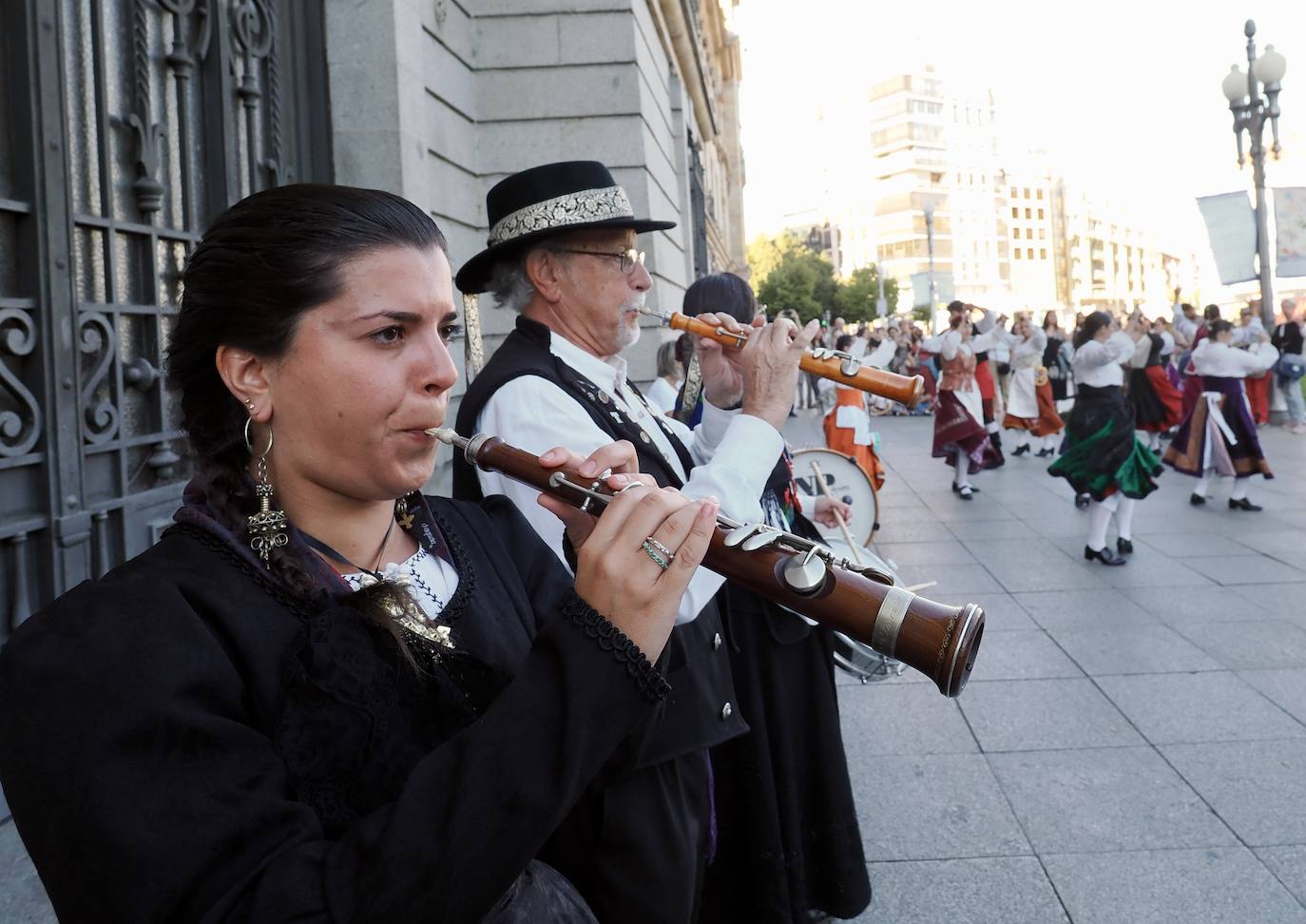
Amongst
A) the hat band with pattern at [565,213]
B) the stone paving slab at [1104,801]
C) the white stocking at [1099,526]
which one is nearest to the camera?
the hat band with pattern at [565,213]

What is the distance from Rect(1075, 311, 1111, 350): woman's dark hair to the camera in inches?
354

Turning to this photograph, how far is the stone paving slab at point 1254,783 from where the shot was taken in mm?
3523

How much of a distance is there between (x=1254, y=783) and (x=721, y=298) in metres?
2.75

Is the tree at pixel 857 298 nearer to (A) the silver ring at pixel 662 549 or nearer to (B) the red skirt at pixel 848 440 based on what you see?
(B) the red skirt at pixel 848 440

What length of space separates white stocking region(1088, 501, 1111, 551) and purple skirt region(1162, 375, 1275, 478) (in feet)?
10.7

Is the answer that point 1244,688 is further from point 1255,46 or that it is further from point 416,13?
point 1255,46

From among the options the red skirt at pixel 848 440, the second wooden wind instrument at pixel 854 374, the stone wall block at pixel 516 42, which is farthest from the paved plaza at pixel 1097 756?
the stone wall block at pixel 516 42

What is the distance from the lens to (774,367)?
2676mm

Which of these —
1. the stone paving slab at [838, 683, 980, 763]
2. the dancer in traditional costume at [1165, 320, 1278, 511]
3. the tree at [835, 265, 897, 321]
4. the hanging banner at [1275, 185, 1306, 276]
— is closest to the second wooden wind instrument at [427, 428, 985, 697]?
the stone paving slab at [838, 683, 980, 763]

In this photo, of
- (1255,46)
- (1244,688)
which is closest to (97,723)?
(1244,688)

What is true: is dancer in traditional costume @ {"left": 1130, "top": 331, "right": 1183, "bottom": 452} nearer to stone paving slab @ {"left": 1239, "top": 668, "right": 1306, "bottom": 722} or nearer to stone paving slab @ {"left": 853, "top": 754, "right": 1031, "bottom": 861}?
stone paving slab @ {"left": 1239, "top": 668, "right": 1306, "bottom": 722}

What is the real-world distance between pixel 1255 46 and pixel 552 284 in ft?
57.0

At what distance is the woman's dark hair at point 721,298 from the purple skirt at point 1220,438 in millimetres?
8189

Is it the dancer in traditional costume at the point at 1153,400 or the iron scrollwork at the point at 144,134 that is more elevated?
the iron scrollwork at the point at 144,134
